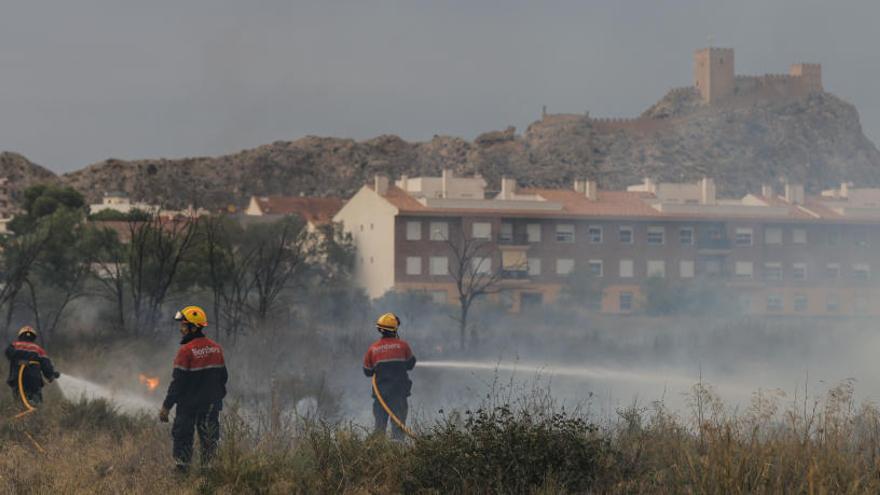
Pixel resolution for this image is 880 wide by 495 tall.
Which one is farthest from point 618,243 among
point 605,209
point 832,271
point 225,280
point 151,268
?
point 151,268

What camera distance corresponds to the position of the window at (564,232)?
94.0 m

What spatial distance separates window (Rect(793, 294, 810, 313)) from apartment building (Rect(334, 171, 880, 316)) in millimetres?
82

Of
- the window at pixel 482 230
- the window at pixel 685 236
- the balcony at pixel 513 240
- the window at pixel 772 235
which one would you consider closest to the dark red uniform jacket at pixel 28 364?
the window at pixel 482 230

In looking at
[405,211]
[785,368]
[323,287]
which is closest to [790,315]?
[405,211]

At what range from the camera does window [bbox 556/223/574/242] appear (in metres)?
94.0

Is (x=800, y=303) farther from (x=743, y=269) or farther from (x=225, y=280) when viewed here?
(x=225, y=280)

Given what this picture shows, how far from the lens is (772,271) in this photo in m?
96.4

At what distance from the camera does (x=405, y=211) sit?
88.4m

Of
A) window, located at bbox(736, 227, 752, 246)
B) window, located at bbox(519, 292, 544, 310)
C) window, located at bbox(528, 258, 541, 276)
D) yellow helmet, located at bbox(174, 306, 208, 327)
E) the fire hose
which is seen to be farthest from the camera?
window, located at bbox(736, 227, 752, 246)

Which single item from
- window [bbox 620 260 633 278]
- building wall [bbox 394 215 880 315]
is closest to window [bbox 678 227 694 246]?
building wall [bbox 394 215 880 315]

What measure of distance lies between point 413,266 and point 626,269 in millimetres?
15865

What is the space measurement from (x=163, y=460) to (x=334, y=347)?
27352mm

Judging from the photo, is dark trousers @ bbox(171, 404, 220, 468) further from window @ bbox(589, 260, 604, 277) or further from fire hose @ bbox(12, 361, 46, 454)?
window @ bbox(589, 260, 604, 277)

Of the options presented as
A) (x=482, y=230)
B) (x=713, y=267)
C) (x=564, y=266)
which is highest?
(x=482, y=230)
